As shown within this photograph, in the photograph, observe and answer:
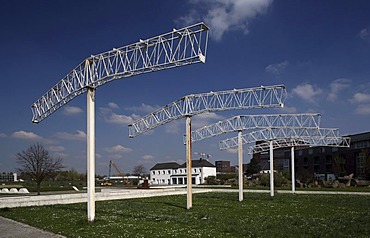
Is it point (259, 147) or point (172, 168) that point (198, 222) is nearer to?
point (259, 147)

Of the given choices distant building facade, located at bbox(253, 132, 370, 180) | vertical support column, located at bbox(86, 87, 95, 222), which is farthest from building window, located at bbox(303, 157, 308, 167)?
vertical support column, located at bbox(86, 87, 95, 222)

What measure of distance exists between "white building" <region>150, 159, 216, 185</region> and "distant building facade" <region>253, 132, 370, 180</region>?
19.0 meters

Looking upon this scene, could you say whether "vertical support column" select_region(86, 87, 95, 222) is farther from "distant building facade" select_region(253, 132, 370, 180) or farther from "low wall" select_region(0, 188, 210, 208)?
"distant building facade" select_region(253, 132, 370, 180)

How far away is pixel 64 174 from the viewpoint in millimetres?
109562

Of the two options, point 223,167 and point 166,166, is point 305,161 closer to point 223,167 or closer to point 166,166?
point 166,166

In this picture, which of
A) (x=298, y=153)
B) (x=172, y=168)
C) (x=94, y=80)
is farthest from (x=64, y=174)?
(x=94, y=80)

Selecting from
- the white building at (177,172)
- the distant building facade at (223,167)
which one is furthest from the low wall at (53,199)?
the distant building facade at (223,167)

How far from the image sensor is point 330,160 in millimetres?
87500

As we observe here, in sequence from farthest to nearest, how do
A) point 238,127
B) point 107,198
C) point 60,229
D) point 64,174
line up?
point 64,174 < point 107,198 < point 238,127 < point 60,229

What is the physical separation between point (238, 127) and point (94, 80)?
15.8 meters

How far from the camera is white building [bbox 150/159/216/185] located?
107812 millimetres

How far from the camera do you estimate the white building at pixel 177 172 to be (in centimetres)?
10781

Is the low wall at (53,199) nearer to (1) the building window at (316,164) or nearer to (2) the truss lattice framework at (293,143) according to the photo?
(2) the truss lattice framework at (293,143)

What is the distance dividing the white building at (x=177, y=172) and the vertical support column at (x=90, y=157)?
8432 cm
